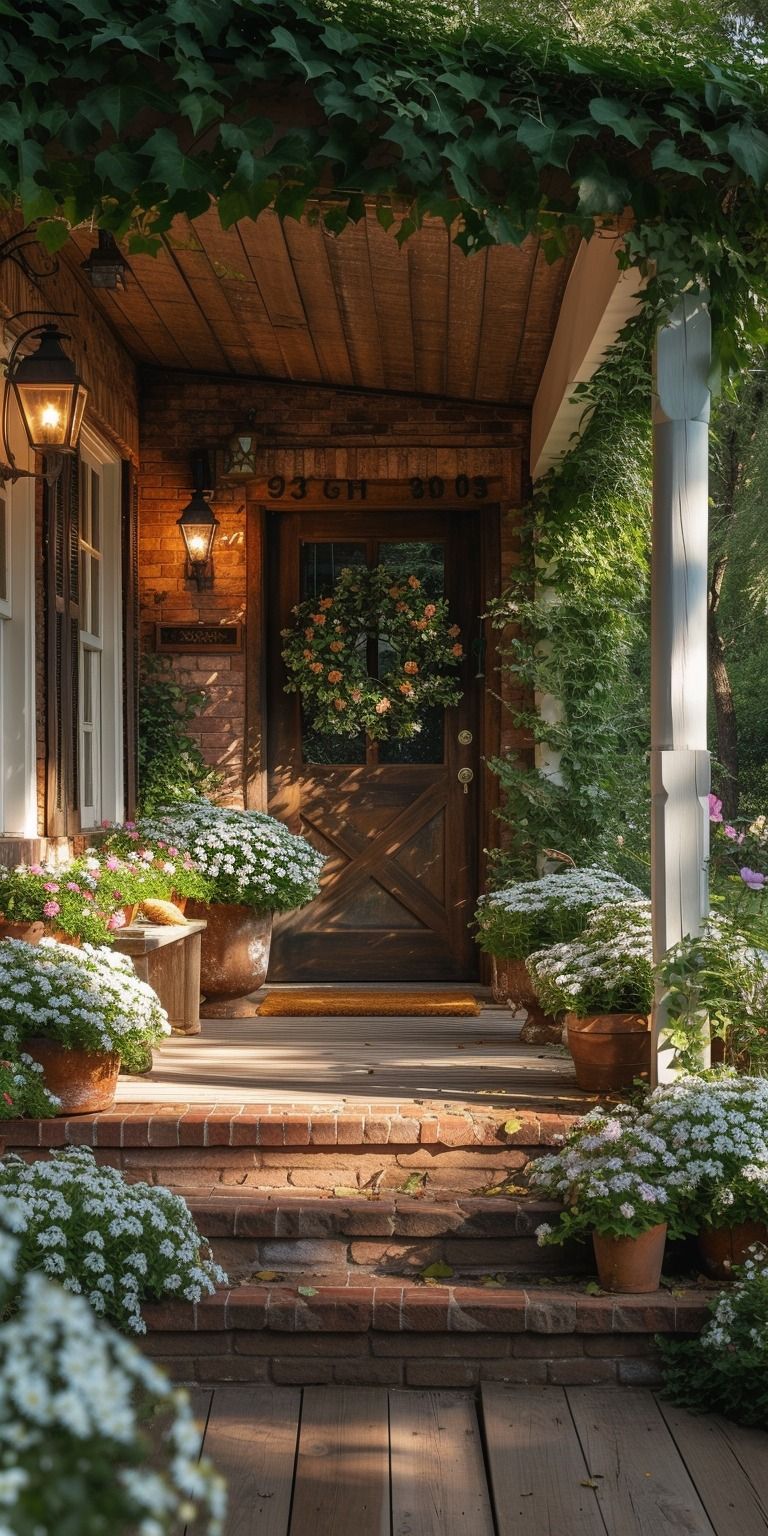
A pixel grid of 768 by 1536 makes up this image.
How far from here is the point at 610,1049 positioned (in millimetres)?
4398

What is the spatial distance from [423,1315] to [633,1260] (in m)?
0.50

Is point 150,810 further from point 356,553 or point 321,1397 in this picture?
point 321,1397

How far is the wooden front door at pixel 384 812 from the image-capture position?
24.4ft

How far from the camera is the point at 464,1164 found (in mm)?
3992

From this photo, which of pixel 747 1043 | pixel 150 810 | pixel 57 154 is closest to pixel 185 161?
pixel 57 154

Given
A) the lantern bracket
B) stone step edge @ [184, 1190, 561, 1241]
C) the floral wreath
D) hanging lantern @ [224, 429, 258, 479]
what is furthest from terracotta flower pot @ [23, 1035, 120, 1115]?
hanging lantern @ [224, 429, 258, 479]

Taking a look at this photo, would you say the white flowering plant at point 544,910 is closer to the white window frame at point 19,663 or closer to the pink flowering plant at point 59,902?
the pink flowering plant at point 59,902

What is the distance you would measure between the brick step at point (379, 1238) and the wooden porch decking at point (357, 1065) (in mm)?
500

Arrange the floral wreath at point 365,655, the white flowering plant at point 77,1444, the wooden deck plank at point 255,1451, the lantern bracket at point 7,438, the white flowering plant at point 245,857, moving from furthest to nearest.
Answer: the floral wreath at point 365,655
the white flowering plant at point 245,857
the lantern bracket at point 7,438
the wooden deck plank at point 255,1451
the white flowering plant at point 77,1444

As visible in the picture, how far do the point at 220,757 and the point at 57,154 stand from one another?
4057mm

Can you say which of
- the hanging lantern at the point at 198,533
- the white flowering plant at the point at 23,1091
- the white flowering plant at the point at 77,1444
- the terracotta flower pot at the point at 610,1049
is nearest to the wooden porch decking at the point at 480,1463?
the white flowering plant at the point at 23,1091

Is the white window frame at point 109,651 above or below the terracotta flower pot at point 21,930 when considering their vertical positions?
above

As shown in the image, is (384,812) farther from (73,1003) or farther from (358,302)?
(73,1003)

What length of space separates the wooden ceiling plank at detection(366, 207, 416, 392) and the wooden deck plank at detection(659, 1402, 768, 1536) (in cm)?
348
